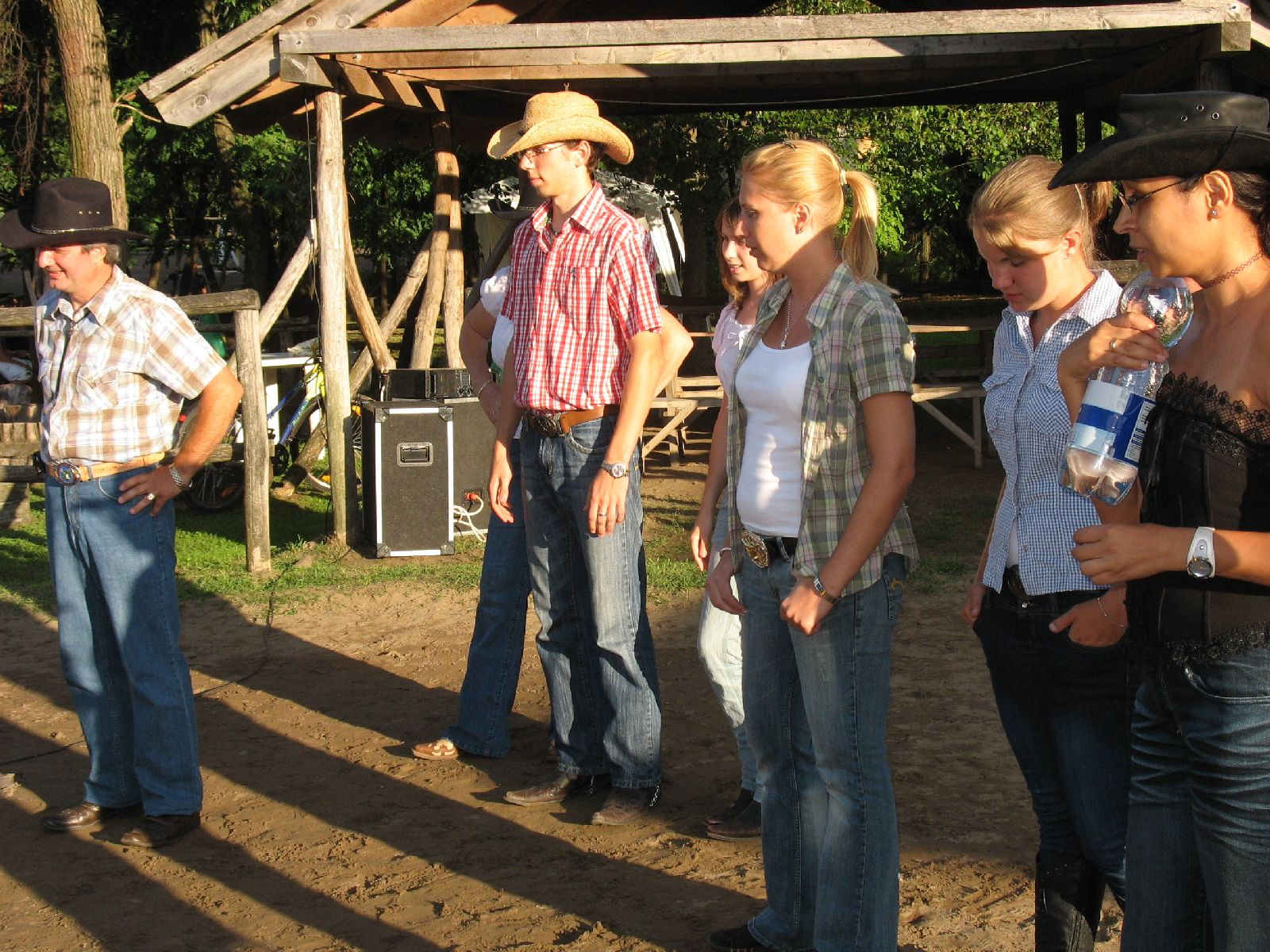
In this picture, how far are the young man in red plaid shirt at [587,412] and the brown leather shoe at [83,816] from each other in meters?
1.39

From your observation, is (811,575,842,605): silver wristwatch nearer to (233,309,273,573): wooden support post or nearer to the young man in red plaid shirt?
the young man in red plaid shirt

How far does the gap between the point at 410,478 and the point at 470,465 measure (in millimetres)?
500

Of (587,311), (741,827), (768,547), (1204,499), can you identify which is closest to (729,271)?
(587,311)

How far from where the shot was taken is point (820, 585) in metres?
2.77

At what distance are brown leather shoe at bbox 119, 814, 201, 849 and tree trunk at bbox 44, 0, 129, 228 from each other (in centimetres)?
1091

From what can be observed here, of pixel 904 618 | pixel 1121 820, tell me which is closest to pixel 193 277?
pixel 904 618

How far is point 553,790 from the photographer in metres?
4.56

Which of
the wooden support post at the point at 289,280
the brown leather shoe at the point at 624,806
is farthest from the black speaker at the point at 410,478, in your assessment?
the brown leather shoe at the point at 624,806

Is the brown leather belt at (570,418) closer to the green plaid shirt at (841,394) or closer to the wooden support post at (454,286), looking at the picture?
the green plaid shirt at (841,394)

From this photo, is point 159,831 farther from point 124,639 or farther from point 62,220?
point 62,220

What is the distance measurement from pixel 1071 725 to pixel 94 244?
321cm

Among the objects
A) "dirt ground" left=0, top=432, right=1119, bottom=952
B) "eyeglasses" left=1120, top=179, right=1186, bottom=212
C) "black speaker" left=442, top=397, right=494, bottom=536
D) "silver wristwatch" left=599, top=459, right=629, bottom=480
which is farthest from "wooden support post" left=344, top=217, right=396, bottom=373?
"eyeglasses" left=1120, top=179, right=1186, bottom=212

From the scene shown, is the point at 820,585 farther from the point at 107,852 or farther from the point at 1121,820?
the point at 107,852

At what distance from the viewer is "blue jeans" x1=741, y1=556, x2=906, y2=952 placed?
2832mm
